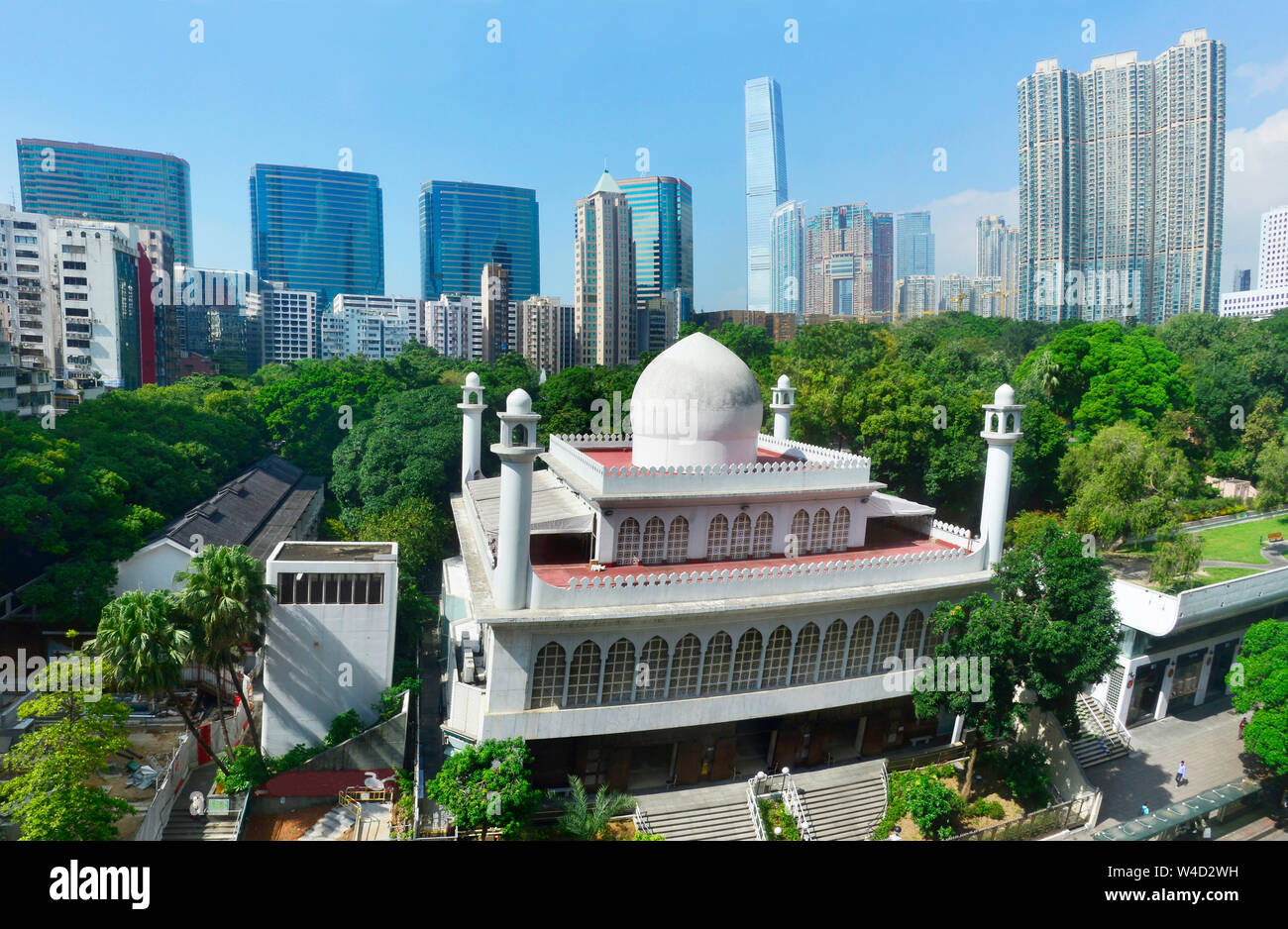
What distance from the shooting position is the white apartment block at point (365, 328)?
11638cm

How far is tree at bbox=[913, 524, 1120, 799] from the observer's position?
18.9m

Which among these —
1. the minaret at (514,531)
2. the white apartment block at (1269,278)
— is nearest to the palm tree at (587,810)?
the minaret at (514,531)

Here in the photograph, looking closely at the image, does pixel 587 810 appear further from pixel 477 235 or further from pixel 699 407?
pixel 477 235

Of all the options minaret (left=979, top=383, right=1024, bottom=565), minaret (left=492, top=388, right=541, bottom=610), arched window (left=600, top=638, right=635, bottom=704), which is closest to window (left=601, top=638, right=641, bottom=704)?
arched window (left=600, top=638, right=635, bottom=704)

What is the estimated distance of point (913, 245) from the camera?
11762 cm

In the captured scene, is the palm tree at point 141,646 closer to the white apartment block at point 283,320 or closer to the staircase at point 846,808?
the staircase at point 846,808

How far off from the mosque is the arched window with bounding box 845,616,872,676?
2.3 inches

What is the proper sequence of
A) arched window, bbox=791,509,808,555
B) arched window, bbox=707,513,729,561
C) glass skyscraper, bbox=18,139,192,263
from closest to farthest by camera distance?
1. arched window, bbox=707,513,729,561
2. arched window, bbox=791,509,808,555
3. glass skyscraper, bbox=18,139,192,263

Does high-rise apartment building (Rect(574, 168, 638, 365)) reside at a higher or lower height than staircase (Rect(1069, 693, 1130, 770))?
higher

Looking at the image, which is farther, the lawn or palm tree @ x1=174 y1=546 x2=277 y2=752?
the lawn

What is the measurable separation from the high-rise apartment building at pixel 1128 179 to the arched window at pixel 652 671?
47.7 meters

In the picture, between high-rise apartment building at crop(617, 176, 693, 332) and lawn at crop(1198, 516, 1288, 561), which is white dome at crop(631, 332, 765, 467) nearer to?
lawn at crop(1198, 516, 1288, 561)

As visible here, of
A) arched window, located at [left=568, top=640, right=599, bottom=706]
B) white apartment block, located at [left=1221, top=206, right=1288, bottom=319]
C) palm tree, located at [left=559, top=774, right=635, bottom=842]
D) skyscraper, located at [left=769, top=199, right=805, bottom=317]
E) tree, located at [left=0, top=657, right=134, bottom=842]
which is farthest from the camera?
skyscraper, located at [left=769, top=199, right=805, bottom=317]
